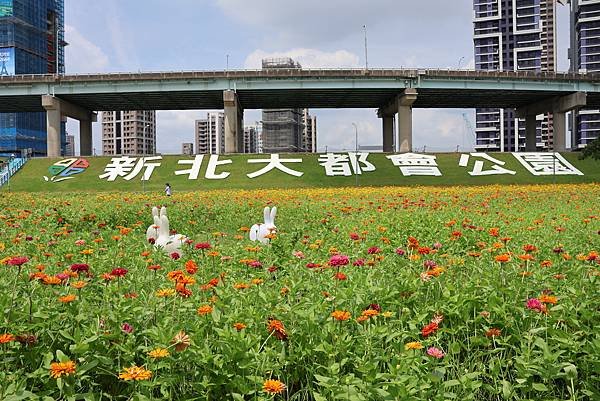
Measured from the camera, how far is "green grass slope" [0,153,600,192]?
29.6 m

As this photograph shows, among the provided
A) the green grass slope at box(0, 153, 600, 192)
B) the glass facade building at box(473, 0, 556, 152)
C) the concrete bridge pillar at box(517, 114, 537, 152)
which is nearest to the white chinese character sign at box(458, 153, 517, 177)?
the green grass slope at box(0, 153, 600, 192)

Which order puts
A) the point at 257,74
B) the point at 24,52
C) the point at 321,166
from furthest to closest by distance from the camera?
the point at 24,52
the point at 257,74
the point at 321,166

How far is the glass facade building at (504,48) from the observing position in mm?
105000

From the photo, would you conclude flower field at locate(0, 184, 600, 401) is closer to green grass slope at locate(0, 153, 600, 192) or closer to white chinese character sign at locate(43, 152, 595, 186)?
green grass slope at locate(0, 153, 600, 192)

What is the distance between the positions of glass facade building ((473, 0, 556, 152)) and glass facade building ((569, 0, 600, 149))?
35.6ft

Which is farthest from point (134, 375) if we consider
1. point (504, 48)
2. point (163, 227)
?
point (504, 48)

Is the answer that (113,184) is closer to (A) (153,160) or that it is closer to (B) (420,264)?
(A) (153,160)

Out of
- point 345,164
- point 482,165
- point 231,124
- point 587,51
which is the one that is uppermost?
point 587,51

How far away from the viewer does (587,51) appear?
93375 mm

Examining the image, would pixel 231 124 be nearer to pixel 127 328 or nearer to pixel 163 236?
pixel 163 236

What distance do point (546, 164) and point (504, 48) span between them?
84.1 meters

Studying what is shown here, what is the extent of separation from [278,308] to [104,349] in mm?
863

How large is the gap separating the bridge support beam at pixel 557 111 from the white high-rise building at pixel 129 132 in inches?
3944

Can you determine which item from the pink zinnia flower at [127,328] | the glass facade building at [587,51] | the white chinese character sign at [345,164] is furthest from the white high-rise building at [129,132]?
the pink zinnia flower at [127,328]
